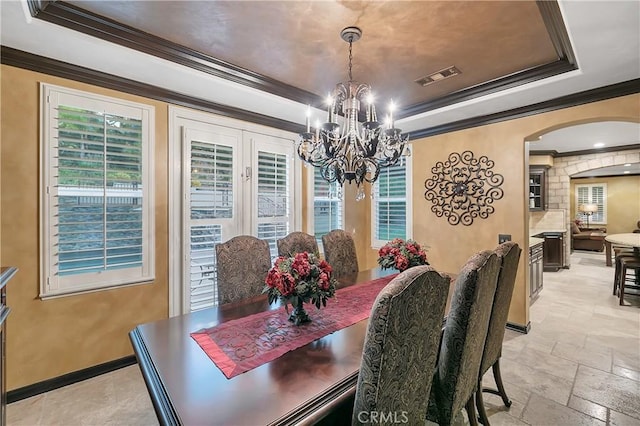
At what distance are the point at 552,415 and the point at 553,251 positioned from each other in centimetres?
586

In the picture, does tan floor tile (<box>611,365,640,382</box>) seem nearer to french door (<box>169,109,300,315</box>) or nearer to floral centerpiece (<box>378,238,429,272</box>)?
floral centerpiece (<box>378,238,429,272</box>)

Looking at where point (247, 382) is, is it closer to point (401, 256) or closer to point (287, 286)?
point (287, 286)

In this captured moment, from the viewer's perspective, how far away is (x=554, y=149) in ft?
20.6

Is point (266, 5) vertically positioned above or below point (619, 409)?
above

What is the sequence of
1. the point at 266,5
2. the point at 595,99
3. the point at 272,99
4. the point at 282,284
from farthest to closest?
the point at 272,99 → the point at 595,99 → the point at 266,5 → the point at 282,284

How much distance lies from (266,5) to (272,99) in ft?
4.20

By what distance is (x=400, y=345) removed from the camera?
99 cm

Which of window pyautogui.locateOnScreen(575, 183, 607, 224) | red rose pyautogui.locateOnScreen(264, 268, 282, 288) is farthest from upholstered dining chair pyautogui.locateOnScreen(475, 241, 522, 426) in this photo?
window pyautogui.locateOnScreen(575, 183, 607, 224)

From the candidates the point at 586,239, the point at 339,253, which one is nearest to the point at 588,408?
the point at 339,253

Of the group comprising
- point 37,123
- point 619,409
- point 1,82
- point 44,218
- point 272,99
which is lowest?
point 619,409

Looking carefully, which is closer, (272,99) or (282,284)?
(282,284)

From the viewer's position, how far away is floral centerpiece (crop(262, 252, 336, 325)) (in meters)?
1.59

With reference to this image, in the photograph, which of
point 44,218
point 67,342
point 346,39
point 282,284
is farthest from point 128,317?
point 346,39

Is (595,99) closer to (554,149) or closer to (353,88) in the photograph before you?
(353,88)
